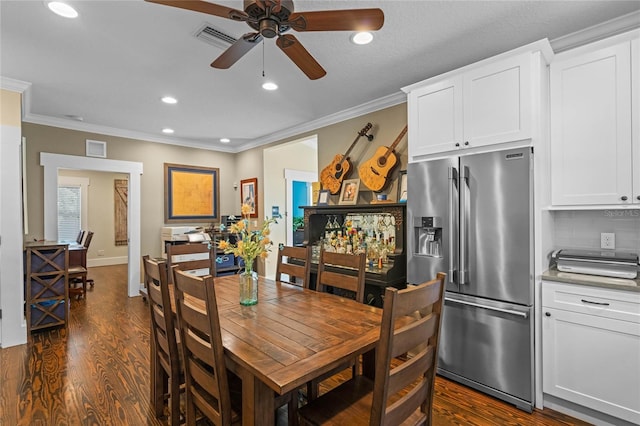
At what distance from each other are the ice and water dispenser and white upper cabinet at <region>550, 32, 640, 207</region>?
0.84 metres

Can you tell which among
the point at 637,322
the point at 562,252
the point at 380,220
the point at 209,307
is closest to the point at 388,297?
the point at 209,307

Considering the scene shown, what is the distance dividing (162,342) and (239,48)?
1767mm

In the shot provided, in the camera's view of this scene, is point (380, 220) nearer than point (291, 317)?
No

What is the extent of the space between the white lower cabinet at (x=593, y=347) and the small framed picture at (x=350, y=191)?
220 cm

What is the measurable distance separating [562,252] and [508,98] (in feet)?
3.92

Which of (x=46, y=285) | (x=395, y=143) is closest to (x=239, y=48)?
(x=395, y=143)

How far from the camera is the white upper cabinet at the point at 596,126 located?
81.7 inches

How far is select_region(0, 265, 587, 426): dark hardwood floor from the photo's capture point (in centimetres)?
211

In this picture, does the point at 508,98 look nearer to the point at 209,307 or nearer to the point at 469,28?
the point at 469,28

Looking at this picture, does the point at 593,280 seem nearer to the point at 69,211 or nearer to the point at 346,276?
the point at 346,276

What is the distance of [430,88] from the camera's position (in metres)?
2.77

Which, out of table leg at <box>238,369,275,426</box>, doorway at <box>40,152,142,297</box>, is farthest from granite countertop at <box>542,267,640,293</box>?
doorway at <box>40,152,142,297</box>

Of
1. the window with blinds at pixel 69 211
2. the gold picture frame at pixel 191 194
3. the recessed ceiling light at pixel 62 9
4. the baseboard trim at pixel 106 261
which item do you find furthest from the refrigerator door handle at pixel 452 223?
the window with blinds at pixel 69 211

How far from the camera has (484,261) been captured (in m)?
2.37
